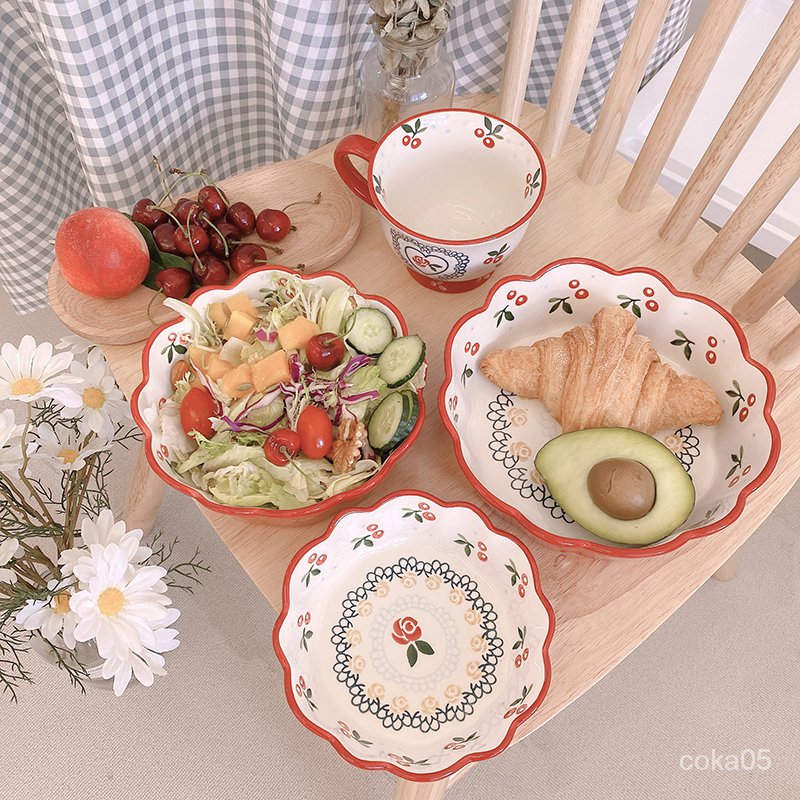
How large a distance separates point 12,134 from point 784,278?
1237 millimetres

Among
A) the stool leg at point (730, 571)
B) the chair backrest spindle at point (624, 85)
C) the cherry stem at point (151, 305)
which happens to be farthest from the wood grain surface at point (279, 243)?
the stool leg at point (730, 571)

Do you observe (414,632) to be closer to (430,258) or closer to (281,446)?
(281,446)

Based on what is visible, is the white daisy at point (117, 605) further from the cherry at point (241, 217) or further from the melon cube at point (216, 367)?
the cherry at point (241, 217)

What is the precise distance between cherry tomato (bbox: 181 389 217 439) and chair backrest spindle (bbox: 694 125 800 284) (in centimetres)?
66

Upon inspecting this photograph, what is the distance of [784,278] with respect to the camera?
0.91 metres

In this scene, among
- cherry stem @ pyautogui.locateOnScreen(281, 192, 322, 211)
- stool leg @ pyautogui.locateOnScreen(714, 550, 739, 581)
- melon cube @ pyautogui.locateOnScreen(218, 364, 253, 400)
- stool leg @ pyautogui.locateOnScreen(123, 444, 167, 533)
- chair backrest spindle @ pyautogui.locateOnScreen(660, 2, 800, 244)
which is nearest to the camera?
chair backrest spindle @ pyautogui.locateOnScreen(660, 2, 800, 244)

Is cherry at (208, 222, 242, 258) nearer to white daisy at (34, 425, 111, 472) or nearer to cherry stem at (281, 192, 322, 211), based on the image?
cherry stem at (281, 192, 322, 211)

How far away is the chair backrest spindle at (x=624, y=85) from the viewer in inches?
35.0

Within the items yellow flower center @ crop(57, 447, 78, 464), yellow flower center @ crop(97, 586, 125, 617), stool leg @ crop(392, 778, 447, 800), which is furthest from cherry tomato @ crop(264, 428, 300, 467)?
stool leg @ crop(392, 778, 447, 800)

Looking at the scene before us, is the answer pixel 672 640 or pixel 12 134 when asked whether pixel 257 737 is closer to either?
pixel 672 640

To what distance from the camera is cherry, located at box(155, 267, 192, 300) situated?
39.2 inches

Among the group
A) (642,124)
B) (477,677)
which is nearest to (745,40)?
(642,124)

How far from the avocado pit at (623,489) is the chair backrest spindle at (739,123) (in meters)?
0.38

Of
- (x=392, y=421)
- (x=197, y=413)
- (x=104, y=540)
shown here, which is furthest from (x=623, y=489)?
(x=104, y=540)
